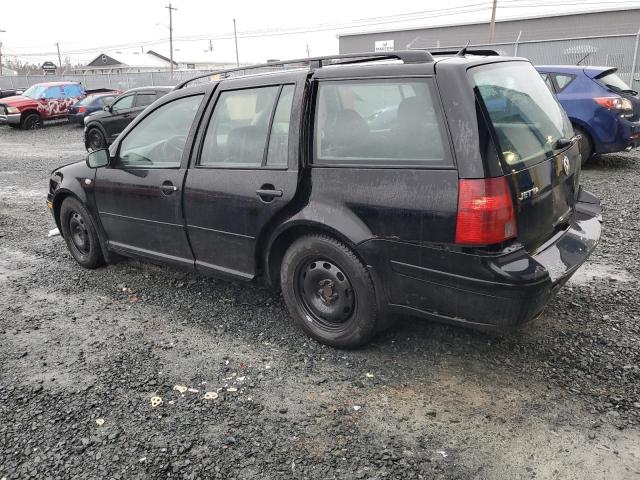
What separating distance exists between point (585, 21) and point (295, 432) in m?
45.5

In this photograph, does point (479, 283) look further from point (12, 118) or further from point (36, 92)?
Result: point (36, 92)

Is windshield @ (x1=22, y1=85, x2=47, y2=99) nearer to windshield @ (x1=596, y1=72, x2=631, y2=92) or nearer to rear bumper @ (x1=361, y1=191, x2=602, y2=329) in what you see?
windshield @ (x1=596, y1=72, x2=631, y2=92)

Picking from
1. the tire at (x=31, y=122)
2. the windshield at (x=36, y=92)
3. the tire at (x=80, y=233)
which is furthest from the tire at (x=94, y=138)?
the tire at (x=80, y=233)

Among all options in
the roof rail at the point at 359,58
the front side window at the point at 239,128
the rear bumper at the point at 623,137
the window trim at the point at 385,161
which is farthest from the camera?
the rear bumper at the point at 623,137

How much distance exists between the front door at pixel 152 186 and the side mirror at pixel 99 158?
64 millimetres

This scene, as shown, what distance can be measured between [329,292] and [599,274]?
2.48m

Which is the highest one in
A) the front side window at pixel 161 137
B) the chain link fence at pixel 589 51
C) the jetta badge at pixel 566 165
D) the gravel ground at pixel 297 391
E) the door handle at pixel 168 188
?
the chain link fence at pixel 589 51

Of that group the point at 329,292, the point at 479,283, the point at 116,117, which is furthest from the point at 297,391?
the point at 116,117

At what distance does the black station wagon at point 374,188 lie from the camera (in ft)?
8.64

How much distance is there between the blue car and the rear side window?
5.85m

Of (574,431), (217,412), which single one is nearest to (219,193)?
(217,412)

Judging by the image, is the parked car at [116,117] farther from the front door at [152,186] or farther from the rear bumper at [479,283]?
the rear bumper at [479,283]

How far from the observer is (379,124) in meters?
2.95

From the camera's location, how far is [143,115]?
4188mm
